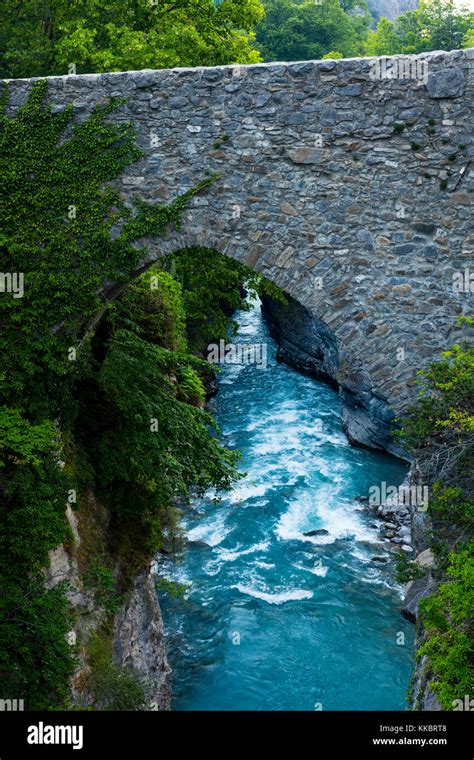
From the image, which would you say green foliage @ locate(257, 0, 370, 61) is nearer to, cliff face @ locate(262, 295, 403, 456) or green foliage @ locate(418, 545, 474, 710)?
cliff face @ locate(262, 295, 403, 456)

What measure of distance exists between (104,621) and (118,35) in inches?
428

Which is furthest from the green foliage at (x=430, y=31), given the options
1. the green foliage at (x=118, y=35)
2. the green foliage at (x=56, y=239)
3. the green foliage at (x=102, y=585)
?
the green foliage at (x=102, y=585)

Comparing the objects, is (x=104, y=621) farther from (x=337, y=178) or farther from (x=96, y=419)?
(x=337, y=178)

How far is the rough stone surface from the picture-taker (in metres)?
9.69

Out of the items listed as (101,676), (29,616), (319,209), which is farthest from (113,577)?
(319,209)

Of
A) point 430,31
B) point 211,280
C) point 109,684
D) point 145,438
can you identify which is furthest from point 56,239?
point 430,31

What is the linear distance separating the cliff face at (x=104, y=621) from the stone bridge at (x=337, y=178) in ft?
12.6

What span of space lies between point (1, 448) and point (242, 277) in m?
9.26

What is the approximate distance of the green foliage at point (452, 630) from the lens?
18.6 ft

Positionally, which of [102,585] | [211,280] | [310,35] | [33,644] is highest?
[310,35]

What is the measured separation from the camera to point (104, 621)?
9.20m

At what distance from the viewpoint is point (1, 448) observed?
26.9 ft

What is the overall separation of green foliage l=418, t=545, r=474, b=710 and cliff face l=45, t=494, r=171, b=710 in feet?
13.2
